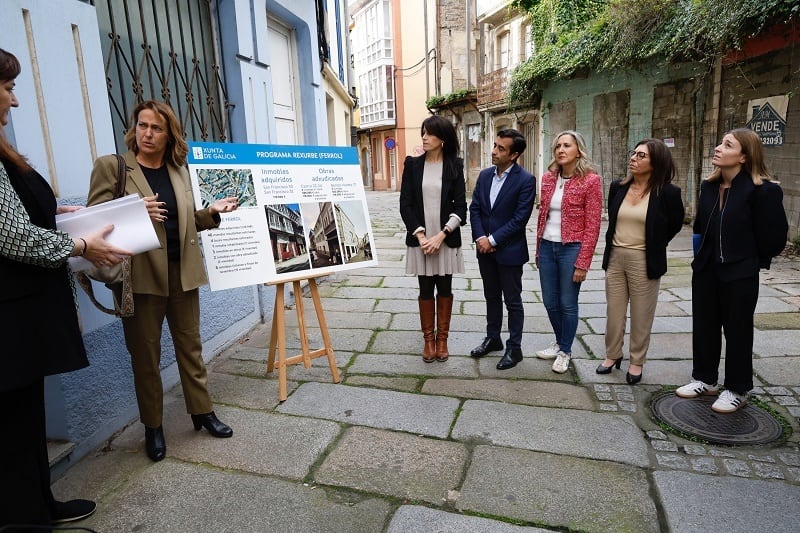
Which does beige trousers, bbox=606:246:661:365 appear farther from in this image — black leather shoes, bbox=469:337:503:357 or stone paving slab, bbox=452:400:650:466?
black leather shoes, bbox=469:337:503:357

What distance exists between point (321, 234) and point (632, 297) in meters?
2.06

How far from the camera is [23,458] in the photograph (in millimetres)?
1933

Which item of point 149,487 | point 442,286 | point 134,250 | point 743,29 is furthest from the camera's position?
point 743,29

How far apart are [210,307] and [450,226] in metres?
1.94

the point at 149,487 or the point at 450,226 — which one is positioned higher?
the point at 450,226

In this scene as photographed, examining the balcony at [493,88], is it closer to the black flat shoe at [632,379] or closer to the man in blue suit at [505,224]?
the man in blue suit at [505,224]

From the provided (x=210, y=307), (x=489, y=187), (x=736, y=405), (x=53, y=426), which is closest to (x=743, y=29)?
(x=489, y=187)

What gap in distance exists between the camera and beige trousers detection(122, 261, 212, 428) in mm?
2602

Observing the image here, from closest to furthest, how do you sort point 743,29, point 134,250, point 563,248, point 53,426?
point 134,250
point 53,426
point 563,248
point 743,29

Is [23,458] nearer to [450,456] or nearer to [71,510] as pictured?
[71,510]

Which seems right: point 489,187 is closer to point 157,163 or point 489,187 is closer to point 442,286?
point 442,286

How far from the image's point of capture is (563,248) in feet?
11.7

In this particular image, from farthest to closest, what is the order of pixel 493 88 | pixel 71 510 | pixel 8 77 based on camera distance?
pixel 493 88 < pixel 71 510 < pixel 8 77

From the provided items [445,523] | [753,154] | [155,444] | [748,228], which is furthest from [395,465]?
[753,154]
